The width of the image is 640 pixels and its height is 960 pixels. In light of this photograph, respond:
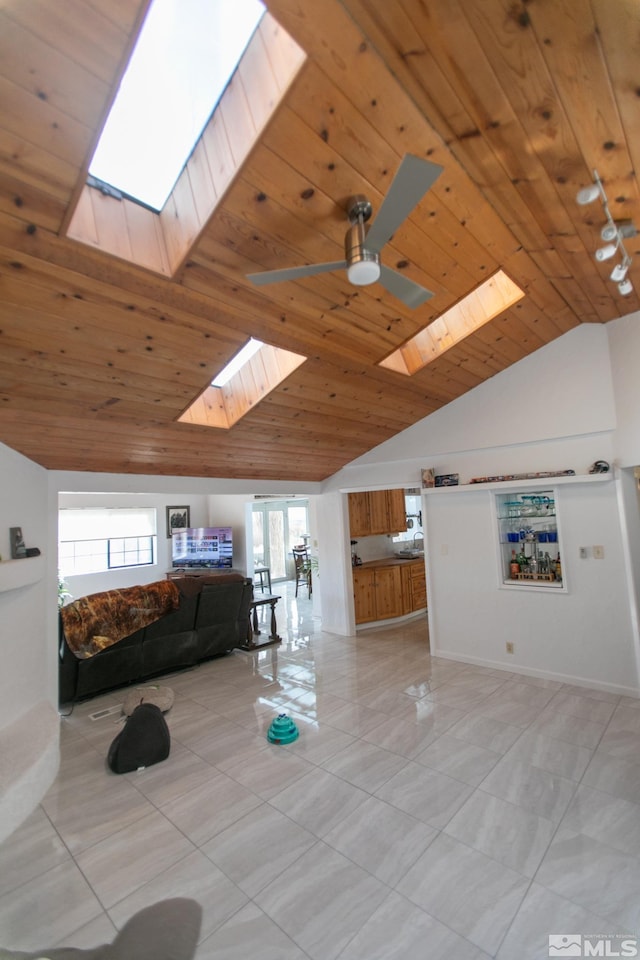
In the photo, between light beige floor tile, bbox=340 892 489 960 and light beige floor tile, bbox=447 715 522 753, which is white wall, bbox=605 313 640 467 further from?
light beige floor tile, bbox=340 892 489 960

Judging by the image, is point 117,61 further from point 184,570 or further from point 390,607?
point 184,570

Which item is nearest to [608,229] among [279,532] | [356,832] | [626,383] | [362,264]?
[362,264]

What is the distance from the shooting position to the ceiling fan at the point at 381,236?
1.46 m

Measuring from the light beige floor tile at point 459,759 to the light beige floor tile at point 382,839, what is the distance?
1.85 ft

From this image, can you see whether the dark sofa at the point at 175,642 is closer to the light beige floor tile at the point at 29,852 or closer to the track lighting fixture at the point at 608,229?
the light beige floor tile at the point at 29,852

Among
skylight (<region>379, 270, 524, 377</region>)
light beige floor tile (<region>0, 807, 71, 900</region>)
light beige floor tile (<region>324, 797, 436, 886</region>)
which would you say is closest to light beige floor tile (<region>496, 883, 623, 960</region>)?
light beige floor tile (<region>324, 797, 436, 886</region>)

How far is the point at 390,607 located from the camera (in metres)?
6.97

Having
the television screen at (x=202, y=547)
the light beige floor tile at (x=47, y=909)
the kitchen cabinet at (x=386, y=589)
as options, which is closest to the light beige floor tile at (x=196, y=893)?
the light beige floor tile at (x=47, y=909)

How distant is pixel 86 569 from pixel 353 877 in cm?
762

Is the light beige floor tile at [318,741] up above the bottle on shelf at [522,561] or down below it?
below

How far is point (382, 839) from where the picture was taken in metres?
2.34

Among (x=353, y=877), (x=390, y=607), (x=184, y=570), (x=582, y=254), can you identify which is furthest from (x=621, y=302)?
(x=184, y=570)

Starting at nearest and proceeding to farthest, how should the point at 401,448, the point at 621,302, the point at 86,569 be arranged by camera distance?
the point at 621,302 < the point at 401,448 < the point at 86,569

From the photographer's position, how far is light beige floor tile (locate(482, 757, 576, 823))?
255 cm
